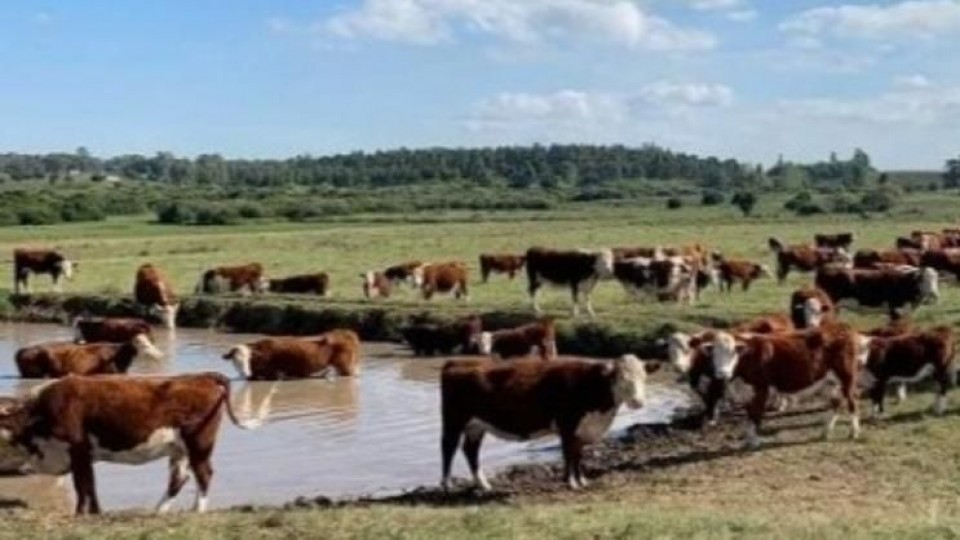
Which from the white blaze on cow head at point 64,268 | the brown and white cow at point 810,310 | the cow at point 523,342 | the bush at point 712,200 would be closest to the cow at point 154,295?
the white blaze on cow head at point 64,268

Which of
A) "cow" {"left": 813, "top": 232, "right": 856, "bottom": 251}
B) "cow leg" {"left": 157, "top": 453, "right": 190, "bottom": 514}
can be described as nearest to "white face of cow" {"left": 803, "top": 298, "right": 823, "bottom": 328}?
"cow leg" {"left": 157, "top": 453, "right": 190, "bottom": 514}

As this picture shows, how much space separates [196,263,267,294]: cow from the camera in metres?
38.9

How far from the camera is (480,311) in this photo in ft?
103

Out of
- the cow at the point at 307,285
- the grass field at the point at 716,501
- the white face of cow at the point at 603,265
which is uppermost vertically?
the white face of cow at the point at 603,265

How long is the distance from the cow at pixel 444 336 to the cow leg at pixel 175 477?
14.0m

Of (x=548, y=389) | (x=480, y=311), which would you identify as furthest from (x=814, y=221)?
(x=548, y=389)

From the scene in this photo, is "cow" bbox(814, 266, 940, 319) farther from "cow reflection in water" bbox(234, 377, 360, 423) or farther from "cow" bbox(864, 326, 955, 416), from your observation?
"cow reflection in water" bbox(234, 377, 360, 423)

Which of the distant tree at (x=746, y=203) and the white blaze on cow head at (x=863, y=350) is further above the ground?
the white blaze on cow head at (x=863, y=350)

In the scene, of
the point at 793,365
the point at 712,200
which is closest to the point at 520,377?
the point at 793,365

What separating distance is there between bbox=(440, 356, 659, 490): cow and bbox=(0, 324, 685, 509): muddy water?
1.57 meters

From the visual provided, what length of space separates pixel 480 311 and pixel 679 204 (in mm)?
87094

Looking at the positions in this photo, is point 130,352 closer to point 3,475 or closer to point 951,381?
point 3,475

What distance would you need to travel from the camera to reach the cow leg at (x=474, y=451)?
15.5 m

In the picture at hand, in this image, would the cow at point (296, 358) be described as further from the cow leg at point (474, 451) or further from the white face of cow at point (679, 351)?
the cow leg at point (474, 451)
